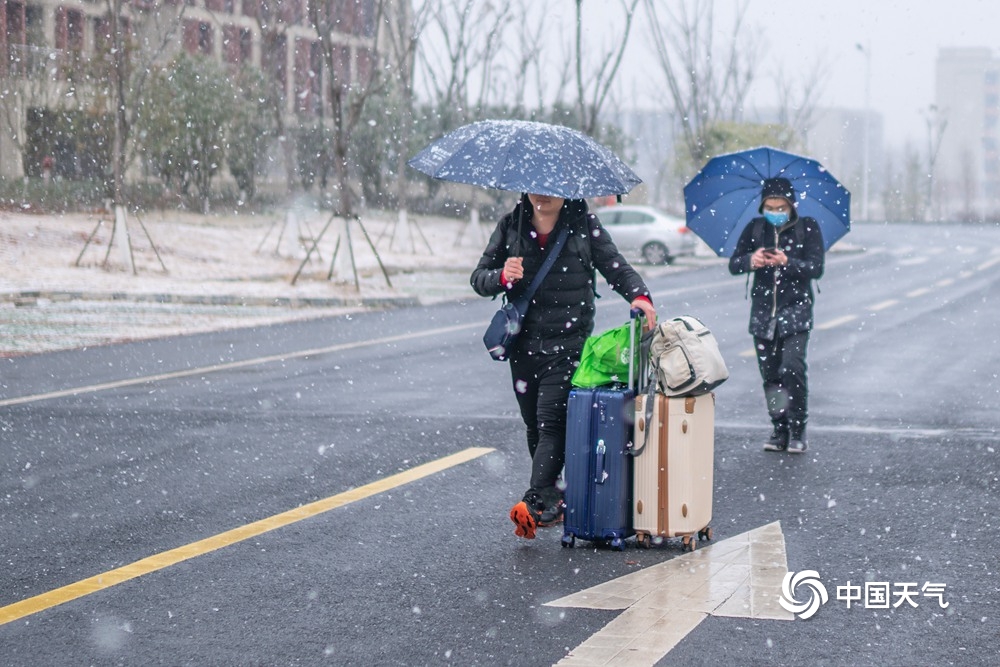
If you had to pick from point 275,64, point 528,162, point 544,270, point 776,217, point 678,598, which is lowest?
point 678,598

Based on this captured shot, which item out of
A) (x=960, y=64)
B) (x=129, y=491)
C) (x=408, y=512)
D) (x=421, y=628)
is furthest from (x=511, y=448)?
(x=960, y=64)

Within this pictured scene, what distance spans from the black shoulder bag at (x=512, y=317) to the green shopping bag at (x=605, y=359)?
346 millimetres

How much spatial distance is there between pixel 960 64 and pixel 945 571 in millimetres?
163470

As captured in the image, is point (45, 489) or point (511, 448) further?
point (511, 448)

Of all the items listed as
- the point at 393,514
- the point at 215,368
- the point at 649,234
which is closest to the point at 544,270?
the point at 393,514

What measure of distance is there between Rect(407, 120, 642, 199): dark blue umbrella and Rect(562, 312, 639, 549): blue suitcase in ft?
1.99

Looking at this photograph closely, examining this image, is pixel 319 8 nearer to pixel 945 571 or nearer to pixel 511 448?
pixel 511 448

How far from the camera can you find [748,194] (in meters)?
7.97

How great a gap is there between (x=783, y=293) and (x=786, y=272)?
13cm

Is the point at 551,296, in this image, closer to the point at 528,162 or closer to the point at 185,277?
the point at 528,162

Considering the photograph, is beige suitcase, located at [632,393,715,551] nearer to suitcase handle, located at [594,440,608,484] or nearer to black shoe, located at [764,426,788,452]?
suitcase handle, located at [594,440,608,484]

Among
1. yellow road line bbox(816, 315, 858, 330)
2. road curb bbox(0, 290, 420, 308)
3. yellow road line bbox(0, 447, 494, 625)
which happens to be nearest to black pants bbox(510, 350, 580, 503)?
yellow road line bbox(0, 447, 494, 625)

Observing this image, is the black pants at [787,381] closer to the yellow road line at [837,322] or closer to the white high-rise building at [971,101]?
the yellow road line at [837,322]

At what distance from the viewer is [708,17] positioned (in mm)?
46562
